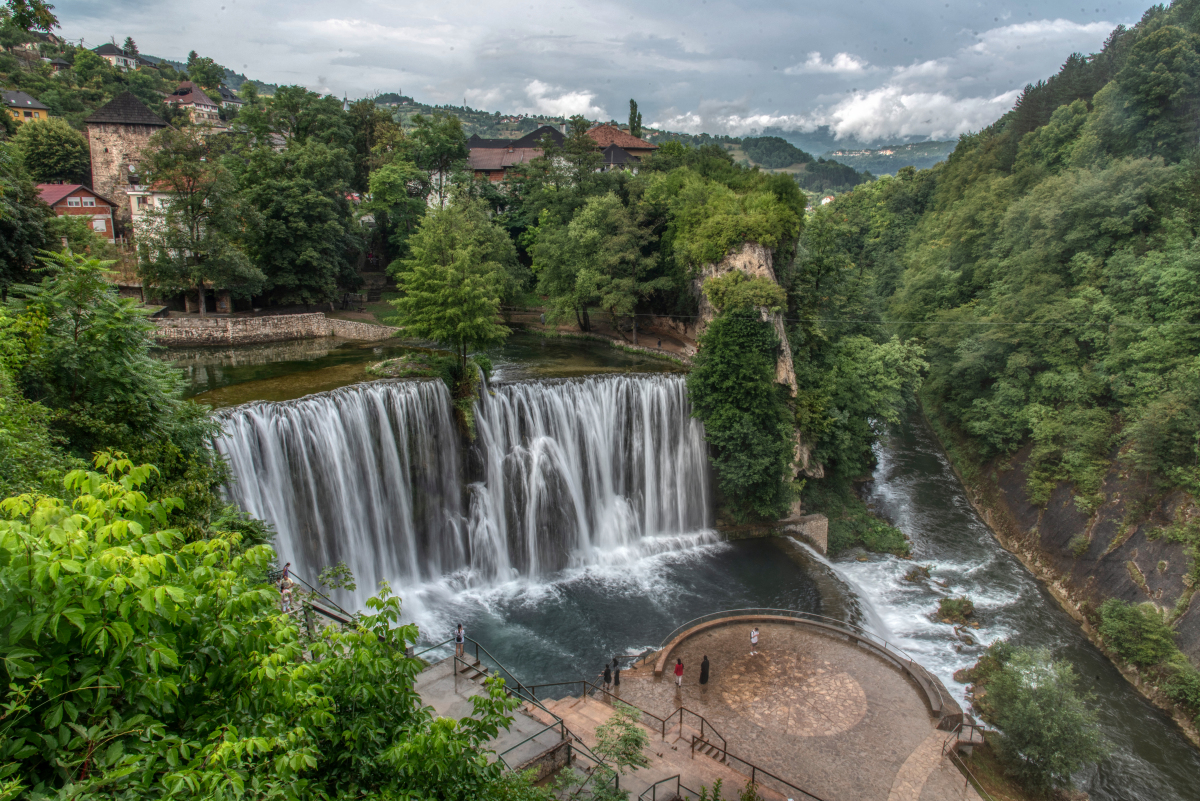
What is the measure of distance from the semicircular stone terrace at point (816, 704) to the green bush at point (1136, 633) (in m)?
9.81

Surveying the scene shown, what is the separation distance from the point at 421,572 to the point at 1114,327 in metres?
32.2

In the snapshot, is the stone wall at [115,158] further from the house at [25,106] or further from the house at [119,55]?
the house at [119,55]

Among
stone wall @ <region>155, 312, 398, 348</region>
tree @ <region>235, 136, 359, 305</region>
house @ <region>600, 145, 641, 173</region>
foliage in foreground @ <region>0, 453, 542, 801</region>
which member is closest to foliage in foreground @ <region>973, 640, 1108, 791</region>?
foliage in foreground @ <region>0, 453, 542, 801</region>

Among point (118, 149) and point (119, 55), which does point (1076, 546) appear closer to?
point (118, 149)

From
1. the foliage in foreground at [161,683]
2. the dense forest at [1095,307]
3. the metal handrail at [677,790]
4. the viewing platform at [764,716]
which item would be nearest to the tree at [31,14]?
the foliage in foreground at [161,683]

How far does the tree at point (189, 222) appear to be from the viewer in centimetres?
3117

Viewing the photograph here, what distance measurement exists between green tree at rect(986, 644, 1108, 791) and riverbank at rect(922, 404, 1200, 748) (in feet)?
22.5

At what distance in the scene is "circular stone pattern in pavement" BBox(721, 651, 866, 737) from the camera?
649 inches

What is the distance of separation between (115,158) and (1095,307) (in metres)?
62.5

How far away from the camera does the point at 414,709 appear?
264 inches

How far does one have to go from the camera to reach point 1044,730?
16188mm

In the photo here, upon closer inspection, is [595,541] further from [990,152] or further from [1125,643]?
[990,152]

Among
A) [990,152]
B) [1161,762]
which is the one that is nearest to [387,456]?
[1161,762]

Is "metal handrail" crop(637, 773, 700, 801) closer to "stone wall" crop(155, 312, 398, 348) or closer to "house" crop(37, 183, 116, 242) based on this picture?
"stone wall" crop(155, 312, 398, 348)
